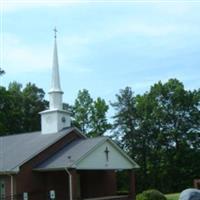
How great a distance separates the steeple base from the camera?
38312 millimetres

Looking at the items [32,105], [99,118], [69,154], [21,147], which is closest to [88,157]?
[69,154]

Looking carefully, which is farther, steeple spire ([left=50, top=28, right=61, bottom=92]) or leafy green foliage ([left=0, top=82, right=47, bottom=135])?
leafy green foliage ([left=0, top=82, right=47, bottom=135])

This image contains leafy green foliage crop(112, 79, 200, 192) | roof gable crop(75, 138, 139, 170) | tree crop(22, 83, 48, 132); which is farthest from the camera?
tree crop(22, 83, 48, 132)

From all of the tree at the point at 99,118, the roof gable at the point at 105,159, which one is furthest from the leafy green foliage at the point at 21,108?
the roof gable at the point at 105,159

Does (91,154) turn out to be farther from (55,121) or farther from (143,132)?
(143,132)

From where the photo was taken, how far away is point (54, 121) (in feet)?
126

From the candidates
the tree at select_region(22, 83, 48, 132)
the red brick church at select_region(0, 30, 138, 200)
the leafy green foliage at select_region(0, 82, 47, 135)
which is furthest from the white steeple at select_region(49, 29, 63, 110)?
the tree at select_region(22, 83, 48, 132)

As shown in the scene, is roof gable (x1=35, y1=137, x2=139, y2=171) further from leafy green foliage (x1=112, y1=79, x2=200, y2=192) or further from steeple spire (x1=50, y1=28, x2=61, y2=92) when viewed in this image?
leafy green foliage (x1=112, y1=79, x2=200, y2=192)

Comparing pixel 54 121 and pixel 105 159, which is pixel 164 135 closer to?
pixel 54 121

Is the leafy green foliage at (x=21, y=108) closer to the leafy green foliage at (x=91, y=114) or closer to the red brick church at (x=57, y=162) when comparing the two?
the leafy green foliage at (x=91, y=114)

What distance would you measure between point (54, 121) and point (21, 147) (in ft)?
10.6

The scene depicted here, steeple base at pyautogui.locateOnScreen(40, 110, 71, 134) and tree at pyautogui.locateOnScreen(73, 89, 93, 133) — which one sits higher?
tree at pyautogui.locateOnScreen(73, 89, 93, 133)

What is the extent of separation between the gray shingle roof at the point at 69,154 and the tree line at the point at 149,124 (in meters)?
22.5

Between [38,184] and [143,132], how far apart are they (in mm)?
30257
